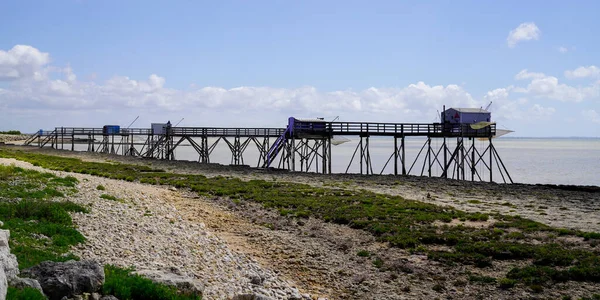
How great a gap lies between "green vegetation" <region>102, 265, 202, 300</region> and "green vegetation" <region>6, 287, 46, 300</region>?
1.64m

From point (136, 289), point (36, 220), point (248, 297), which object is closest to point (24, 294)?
point (136, 289)

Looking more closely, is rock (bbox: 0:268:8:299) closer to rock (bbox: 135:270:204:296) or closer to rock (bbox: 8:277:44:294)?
rock (bbox: 8:277:44:294)

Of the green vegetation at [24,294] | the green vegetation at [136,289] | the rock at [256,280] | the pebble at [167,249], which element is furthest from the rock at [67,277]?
the rock at [256,280]

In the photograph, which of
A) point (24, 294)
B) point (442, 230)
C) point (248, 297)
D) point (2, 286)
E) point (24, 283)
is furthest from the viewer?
point (442, 230)

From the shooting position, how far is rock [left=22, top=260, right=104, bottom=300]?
10492 millimetres

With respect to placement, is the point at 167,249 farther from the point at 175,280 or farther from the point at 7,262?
the point at 7,262

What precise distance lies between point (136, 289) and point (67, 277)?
1.43m

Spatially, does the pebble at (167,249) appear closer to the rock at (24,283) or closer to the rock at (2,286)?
the rock at (24,283)

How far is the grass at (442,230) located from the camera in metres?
→ 16.6

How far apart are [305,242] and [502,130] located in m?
41.6

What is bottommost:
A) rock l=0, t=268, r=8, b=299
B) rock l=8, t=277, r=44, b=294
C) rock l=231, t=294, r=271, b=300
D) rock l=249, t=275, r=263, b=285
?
rock l=249, t=275, r=263, b=285

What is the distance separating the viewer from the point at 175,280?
12328mm

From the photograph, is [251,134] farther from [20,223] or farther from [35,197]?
[20,223]

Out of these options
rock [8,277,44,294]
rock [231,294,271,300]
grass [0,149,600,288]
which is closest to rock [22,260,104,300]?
rock [8,277,44,294]
